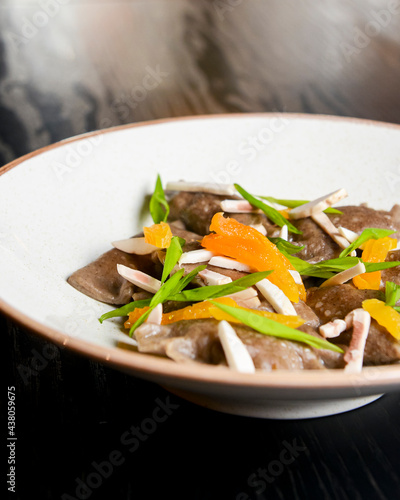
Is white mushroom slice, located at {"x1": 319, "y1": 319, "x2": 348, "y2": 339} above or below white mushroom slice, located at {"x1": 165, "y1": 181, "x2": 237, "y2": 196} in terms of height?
below

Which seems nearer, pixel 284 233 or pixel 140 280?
pixel 140 280

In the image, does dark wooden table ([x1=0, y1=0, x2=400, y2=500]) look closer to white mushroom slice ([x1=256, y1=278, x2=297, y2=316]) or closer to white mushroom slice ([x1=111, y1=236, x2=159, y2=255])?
white mushroom slice ([x1=256, y1=278, x2=297, y2=316])

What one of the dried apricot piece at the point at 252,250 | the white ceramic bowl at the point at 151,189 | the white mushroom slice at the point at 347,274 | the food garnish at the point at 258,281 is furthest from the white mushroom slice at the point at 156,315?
the white mushroom slice at the point at 347,274

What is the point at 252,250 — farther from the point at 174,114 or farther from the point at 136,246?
the point at 174,114

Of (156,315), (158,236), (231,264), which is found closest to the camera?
(156,315)

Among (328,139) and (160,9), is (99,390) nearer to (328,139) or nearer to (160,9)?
(328,139)

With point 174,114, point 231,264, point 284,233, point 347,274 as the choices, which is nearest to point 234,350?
point 231,264

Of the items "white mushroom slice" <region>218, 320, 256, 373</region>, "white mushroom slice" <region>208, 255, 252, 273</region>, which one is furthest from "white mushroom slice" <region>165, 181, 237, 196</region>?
"white mushroom slice" <region>218, 320, 256, 373</region>

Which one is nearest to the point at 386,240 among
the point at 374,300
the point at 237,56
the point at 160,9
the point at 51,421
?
the point at 374,300
